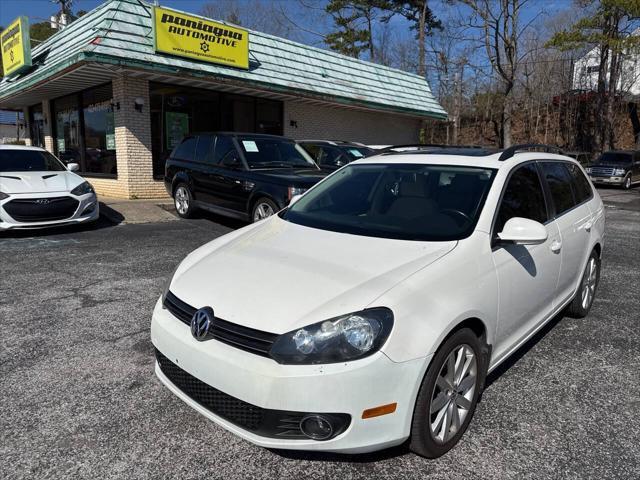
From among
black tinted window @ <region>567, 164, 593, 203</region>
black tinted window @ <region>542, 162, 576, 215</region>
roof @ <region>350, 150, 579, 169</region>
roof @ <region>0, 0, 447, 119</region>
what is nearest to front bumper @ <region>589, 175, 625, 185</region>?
roof @ <region>0, 0, 447, 119</region>

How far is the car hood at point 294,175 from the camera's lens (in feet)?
23.7

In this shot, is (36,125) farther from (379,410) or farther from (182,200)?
(379,410)

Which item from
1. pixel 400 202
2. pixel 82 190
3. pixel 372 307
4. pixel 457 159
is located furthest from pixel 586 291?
pixel 82 190

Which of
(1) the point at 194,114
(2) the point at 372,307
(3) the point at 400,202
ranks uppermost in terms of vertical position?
(1) the point at 194,114

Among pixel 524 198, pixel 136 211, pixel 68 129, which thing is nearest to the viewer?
pixel 524 198

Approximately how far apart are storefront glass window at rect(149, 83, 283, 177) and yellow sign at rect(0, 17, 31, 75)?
424 cm

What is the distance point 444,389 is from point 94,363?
2.46m

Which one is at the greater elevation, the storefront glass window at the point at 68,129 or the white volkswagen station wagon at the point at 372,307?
the storefront glass window at the point at 68,129

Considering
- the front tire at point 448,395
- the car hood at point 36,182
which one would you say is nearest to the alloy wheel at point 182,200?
the car hood at point 36,182

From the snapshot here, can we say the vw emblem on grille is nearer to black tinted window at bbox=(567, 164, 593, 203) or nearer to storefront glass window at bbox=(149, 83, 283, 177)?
black tinted window at bbox=(567, 164, 593, 203)

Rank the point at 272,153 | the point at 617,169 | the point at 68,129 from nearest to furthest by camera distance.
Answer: the point at 272,153
the point at 68,129
the point at 617,169

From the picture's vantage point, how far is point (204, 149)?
8.89 meters

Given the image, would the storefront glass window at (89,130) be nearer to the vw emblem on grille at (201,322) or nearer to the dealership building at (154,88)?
the dealership building at (154,88)

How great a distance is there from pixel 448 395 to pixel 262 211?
215 inches
